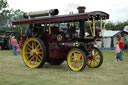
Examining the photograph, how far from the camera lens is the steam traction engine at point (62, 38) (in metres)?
7.46

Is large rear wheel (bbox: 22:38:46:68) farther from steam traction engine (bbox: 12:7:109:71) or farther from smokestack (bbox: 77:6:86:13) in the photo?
smokestack (bbox: 77:6:86:13)

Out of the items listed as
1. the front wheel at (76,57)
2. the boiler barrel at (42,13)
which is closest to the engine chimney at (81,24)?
the front wheel at (76,57)

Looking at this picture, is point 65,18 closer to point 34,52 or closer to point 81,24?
point 81,24

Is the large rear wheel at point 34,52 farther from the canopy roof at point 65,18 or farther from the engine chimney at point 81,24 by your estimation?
the engine chimney at point 81,24

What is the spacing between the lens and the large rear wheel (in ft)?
26.7

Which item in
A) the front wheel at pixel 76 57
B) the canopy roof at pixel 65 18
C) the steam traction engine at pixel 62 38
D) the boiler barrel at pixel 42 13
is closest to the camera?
the canopy roof at pixel 65 18

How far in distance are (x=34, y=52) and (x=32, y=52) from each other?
101 millimetres

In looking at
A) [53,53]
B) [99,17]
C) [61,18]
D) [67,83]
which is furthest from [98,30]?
[67,83]

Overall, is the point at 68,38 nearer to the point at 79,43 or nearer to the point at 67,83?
the point at 79,43

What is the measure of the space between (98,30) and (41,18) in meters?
2.19

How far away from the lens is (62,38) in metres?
8.04

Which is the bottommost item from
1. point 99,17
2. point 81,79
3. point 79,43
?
point 81,79

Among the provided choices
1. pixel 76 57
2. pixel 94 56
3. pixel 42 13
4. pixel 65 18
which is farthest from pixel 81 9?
pixel 94 56

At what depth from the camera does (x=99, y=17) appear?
26.2 feet
